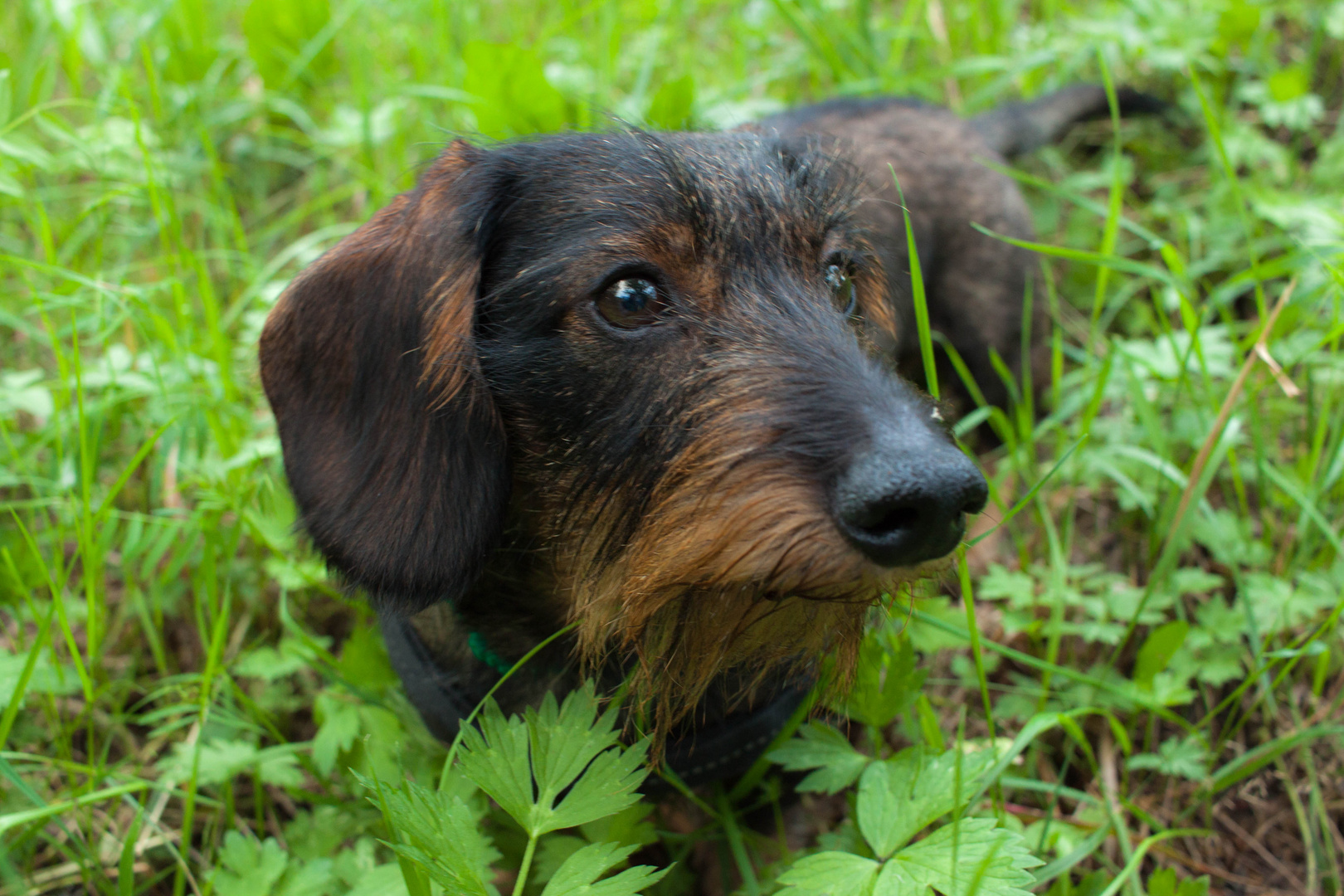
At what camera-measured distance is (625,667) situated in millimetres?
2004

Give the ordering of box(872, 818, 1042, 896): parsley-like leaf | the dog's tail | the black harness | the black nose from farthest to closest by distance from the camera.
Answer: the dog's tail, the black harness, box(872, 818, 1042, 896): parsley-like leaf, the black nose

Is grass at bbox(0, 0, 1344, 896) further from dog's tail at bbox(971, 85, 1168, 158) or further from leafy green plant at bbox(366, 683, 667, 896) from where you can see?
dog's tail at bbox(971, 85, 1168, 158)

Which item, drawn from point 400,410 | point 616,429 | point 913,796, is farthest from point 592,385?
point 913,796

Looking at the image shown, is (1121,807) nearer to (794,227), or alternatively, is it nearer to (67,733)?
(794,227)

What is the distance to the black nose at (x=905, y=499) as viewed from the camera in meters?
1.33

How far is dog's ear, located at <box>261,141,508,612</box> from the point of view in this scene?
178 centimetres

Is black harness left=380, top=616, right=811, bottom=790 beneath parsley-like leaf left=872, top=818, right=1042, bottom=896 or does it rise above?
beneath

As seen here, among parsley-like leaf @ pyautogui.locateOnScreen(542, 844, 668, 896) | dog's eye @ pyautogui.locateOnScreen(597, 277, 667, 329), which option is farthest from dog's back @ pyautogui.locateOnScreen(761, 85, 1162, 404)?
parsley-like leaf @ pyautogui.locateOnScreen(542, 844, 668, 896)

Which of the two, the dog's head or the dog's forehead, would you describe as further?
the dog's forehead

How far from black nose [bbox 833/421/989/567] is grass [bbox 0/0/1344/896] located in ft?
1.41

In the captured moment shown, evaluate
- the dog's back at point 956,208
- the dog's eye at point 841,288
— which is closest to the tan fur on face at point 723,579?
the dog's eye at point 841,288

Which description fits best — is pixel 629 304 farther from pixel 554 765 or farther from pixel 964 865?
pixel 964 865

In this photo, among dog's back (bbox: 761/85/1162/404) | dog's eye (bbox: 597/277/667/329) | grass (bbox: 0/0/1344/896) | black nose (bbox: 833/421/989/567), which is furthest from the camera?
dog's back (bbox: 761/85/1162/404)

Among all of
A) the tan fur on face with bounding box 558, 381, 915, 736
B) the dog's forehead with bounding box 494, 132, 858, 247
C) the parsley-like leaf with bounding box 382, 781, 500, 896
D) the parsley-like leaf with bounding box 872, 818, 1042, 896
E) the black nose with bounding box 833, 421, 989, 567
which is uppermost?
the dog's forehead with bounding box 494, 132, 858, 247
